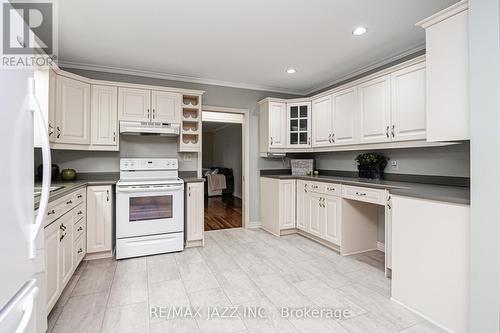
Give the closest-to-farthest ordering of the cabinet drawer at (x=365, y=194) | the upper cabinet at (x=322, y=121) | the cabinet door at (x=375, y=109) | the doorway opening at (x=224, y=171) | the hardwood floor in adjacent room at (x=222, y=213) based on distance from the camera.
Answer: the cabinet drawer at (x=365, y=194)
the cabinet door at (x=375, y=109)
the upper cabinet at (x=322, y=121)
the hardwood floor in adjacent room at (x=222, y=213)
the doorway opening at (x=224, y=171)

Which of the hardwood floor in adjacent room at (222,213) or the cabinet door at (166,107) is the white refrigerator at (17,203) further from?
the hardwood floor in adjacent room at (222,213)

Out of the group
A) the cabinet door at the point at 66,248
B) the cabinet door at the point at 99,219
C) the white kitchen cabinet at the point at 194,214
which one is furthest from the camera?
the white kitchen cabinet at the point at 194,214

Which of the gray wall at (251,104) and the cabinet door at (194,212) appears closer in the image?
the cabinet door at (194,212)

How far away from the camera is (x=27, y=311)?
2.81ft

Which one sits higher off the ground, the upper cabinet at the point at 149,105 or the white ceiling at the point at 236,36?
the white ceiling at the point at 236,36

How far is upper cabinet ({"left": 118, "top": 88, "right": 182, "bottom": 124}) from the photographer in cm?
334

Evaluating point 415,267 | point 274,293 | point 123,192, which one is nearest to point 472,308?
point 415,267

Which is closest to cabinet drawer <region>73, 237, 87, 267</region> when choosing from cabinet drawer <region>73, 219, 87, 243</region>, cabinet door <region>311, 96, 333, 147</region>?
cabinet drawer <region>73, 219, 87, 243</region>

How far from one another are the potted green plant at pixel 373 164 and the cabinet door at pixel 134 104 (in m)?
3.05

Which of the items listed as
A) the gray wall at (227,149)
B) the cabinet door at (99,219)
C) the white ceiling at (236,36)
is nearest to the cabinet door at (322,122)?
the white ceiling at (236,36)

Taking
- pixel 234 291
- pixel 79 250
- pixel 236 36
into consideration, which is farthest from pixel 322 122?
pixel 79 250

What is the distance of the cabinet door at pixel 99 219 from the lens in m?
2.96

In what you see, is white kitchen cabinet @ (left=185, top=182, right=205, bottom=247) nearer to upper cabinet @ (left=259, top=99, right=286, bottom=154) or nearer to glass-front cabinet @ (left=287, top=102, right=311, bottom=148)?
upper cabinet @ (left=259, top=99, right=286, bottom=154)

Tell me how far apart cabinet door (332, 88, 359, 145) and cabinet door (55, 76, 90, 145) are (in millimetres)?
3370
